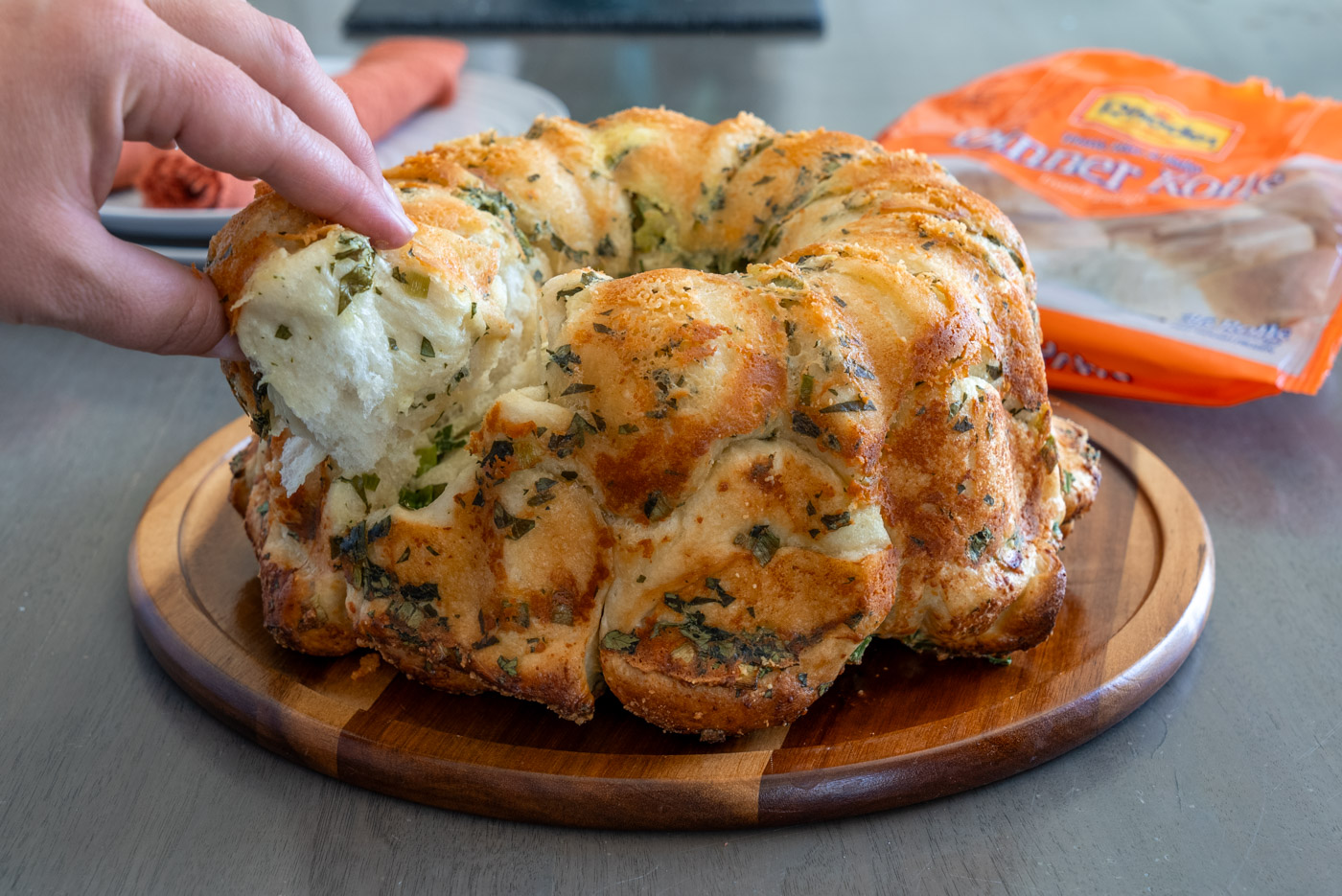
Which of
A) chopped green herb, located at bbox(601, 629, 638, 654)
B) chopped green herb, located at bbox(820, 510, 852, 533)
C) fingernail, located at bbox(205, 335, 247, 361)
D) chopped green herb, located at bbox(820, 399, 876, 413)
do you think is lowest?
chopped green herb, located at bbox(601, 629, 638, 654)

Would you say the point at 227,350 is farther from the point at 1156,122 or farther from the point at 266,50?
the point at 1156,122

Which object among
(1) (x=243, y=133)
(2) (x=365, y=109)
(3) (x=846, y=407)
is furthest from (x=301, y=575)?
(2) (x=365, y=109)

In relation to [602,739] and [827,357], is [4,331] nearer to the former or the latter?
[602,739]

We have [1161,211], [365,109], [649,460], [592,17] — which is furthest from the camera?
[592,17]

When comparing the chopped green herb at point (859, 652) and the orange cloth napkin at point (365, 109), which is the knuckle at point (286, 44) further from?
the orange cloth napkin at point (365, 109)

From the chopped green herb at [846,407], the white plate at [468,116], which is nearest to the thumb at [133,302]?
the chopped green herb at [846,407]

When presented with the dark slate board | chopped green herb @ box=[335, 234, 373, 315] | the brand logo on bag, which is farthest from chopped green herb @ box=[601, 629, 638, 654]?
the dark slate board

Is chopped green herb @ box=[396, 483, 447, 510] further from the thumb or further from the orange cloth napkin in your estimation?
the orange cloth napkin
